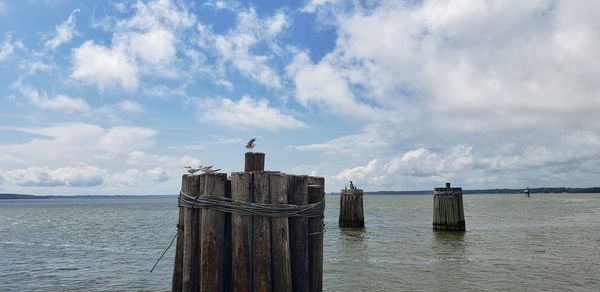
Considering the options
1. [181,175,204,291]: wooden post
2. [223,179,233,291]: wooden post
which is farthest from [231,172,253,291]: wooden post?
[181,175,204,291]: wooden post

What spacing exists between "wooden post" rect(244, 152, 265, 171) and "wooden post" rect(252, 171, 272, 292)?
356mm

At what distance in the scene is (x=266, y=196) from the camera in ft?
20.5

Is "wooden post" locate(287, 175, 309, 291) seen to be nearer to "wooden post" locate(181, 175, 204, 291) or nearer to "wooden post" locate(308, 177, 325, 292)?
"wooden post" locate(308, 177, 325, 292)

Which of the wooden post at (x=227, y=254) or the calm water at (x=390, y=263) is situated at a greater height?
the wooden post at (x=227, y=254)

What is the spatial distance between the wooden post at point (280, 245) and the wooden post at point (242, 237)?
0.31 meters

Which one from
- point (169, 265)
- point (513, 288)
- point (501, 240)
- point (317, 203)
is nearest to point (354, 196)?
point (501, 240)

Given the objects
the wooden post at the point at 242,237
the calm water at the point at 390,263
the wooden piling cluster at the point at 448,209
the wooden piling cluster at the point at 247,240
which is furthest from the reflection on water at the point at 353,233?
the wooden post at the point at 242,237

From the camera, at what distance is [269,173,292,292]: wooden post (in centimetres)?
627

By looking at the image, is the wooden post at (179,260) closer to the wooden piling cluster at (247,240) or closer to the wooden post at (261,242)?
the wooden piling cluster at (247,240)

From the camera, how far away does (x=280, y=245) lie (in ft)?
20.7

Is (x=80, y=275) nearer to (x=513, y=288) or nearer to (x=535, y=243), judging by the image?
(x=513, y=288)

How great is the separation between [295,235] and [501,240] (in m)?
28.9

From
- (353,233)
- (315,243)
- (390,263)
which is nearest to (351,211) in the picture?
(353,233)

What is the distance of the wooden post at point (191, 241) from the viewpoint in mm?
6469
